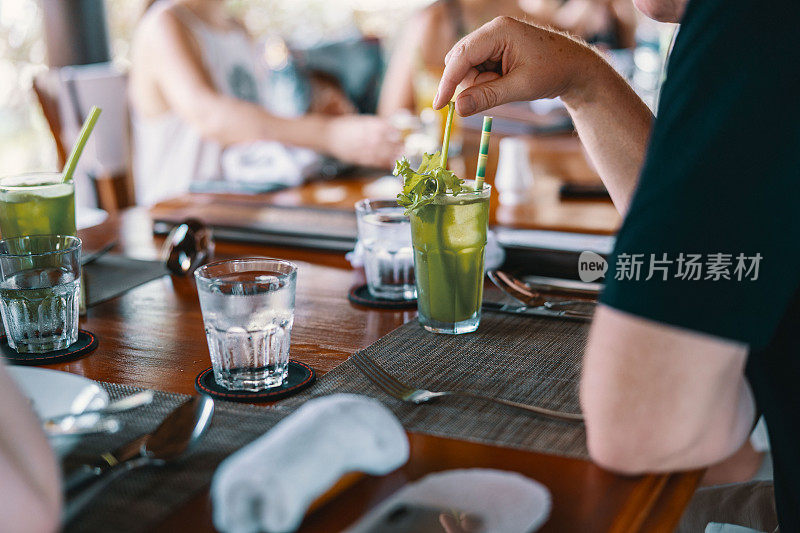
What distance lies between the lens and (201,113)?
266 cm

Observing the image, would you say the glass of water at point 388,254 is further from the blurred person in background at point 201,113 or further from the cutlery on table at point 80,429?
the blurred person in background at point 201,113

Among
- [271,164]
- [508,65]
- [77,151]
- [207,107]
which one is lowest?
[271,164]

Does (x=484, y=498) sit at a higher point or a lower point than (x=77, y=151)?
lower

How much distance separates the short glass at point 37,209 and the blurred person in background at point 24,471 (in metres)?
0.50

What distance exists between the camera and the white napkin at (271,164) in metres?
2.12

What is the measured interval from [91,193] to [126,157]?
177 millimetres

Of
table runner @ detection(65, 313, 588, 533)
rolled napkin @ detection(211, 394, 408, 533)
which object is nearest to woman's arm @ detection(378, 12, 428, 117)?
table runner @ detection(65, 313, 588, 533)

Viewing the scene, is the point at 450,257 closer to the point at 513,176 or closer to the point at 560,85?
the point at 560,85

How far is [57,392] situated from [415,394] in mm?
319

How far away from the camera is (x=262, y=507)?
21.0 inches

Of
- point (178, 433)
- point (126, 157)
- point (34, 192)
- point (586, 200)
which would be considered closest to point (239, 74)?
point (126, 157)

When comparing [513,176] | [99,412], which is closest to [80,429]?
[99,412]

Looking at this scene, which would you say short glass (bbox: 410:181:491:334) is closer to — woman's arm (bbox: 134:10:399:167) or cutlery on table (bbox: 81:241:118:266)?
cutlery on table (bbox: 81:241:118:266)

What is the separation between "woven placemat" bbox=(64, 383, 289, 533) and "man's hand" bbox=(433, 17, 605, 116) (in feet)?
1.48
